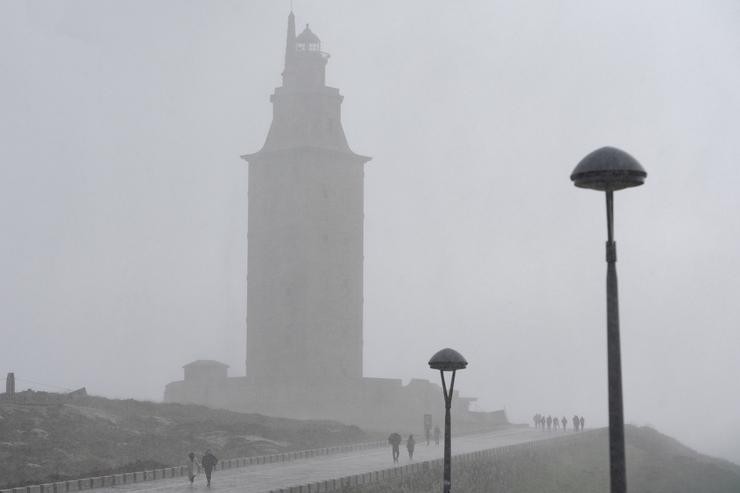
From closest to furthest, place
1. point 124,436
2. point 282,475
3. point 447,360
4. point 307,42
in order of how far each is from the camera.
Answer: point 447,360 < point 282,475 < point 124,436 < point 307,42

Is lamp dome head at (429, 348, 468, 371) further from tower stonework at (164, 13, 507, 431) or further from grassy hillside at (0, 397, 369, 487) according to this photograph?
tower stonework at (164, 13, 507, 431)

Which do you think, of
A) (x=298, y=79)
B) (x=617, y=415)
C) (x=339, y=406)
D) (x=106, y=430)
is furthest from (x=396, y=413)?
(x=617, y=415)

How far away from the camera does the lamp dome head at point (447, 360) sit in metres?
24.1

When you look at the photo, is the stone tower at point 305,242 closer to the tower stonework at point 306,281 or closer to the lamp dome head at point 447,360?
the tower stonework at point 306,281

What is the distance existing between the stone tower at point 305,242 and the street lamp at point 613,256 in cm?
6812

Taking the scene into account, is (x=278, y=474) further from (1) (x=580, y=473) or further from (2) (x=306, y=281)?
(2) (x=306, y=281)

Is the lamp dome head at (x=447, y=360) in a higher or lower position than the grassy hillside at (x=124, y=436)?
higher

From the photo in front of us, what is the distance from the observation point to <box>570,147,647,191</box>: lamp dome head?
12.2m

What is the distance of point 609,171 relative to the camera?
12.2 meters

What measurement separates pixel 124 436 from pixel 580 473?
22574 mm

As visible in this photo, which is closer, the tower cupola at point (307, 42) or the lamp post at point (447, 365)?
the lamp post at point (447, 365)

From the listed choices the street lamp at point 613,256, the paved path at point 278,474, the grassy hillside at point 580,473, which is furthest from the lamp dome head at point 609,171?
the grassy hillside at point 580,473

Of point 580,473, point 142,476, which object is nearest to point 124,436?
point 142,476

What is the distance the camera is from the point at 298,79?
275 ft
